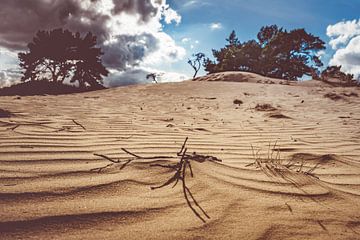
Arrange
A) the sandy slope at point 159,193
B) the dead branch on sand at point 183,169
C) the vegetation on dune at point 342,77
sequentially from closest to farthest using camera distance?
the sandy slope at point 159,193 → the dead branch on sand at point 183,169 → the vegetation on dune at point 342,77

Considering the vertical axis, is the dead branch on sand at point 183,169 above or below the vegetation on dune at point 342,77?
below

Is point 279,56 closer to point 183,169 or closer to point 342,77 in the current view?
point 342,77

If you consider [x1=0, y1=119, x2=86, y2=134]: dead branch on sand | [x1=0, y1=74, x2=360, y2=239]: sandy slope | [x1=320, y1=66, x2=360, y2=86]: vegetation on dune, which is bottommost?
[x1=0, y1=74, x2=360, y2=239]: sandy slope

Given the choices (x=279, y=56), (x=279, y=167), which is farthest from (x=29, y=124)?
(x=279, y=56)

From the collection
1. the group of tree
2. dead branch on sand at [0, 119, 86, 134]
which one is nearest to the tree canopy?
the group of tree

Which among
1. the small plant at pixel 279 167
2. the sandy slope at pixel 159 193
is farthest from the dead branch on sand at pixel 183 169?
the small plant at pixel 279 167

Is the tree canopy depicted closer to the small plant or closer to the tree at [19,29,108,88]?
the tree at [19,29,108,88]

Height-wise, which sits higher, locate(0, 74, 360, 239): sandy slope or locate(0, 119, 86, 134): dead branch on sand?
locate(0, 119, 86, 134): dead branch on sand

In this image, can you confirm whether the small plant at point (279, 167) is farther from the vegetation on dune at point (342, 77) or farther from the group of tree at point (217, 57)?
the group of tree at point (217, 57)

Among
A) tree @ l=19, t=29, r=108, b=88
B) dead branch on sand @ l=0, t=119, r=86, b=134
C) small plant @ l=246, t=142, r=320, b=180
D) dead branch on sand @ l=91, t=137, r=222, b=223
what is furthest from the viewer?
tree @ l=19, t=29, r=108, b=88

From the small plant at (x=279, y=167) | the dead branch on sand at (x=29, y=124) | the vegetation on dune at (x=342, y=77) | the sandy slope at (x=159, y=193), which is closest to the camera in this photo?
the sandy slope at (x=159, y=193)

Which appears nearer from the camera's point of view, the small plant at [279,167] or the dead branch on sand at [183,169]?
the dead branch on sand at [183,169]

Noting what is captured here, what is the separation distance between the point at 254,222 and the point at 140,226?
50cm

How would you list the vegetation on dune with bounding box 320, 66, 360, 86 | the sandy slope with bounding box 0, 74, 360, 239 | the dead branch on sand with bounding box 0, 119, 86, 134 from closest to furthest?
the sandy slope with bounding box 0, 74, 360, 239 < the dead branch on sand with bounding box 0, 119, 86, 134 < the vegetation on dune with bounding box 320, 66, 360, 86
